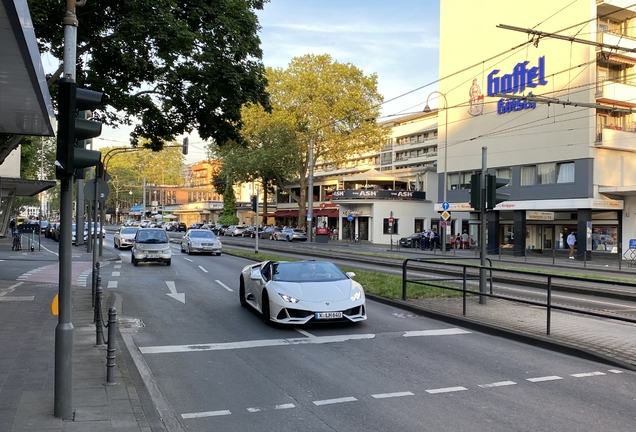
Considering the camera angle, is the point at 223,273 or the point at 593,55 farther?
the point at 593,55

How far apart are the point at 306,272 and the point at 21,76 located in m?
6.11

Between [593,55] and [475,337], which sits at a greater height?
[593,55]

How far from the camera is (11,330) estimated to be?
8.96 m

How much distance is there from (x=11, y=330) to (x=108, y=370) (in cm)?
380

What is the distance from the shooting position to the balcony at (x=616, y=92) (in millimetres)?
35656

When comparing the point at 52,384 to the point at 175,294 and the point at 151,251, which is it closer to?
the point at 175,294

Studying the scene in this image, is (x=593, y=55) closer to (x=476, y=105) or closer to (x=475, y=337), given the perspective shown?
(x=476, y=105)

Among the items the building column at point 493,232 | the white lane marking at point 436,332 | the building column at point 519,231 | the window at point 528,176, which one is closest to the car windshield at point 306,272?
the white lane marking at point 436,332

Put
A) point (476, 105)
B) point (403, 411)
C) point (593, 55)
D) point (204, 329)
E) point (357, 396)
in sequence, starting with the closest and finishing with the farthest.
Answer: point (403, 411) < point (357, 396) < point (204, 329) < point (593, 55) < point (476, 105)

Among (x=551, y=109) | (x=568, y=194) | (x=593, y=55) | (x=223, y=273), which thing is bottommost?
(x=223, y=273)

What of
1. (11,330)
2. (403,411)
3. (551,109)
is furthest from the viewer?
(551,109)

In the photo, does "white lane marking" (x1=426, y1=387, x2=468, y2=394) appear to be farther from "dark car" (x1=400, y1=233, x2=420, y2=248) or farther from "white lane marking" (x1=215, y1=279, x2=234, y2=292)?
"dark car" (x1=400, y1=233, x2=420, y2=248)

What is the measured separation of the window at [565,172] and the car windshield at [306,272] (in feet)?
102

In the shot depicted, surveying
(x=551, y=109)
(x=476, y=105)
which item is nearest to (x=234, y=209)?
(x=476, y=105)
